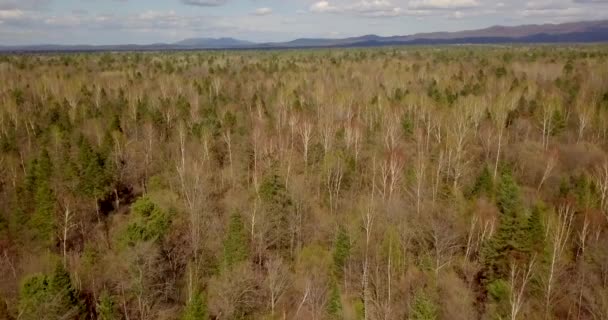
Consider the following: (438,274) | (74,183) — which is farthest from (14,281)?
(438,274)

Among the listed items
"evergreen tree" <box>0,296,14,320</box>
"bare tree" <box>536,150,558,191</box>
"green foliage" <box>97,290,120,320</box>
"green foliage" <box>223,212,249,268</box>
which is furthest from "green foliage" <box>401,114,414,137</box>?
"evergreen tree" <box>0,296,14,320</box>

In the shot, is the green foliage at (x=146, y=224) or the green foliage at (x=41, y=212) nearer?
the green foliage at (x=146, y=224)

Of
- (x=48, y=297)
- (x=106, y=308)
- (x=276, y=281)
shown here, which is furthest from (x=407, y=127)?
(x=48, y=297)

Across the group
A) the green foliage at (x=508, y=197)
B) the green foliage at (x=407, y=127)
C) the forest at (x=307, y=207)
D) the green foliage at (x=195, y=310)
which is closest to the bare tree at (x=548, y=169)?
the forest at (x=307, y=207)

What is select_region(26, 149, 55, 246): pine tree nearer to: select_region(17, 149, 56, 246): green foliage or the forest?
select_region(17, 149, 56, 246): green foliage

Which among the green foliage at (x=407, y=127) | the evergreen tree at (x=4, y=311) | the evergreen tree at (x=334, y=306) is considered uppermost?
the green foliage at (x=407, y=127)

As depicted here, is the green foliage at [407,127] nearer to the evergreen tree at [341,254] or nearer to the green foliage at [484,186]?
the green foliage at [484,186]

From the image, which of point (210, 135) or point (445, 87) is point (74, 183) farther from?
point (445, 87)
